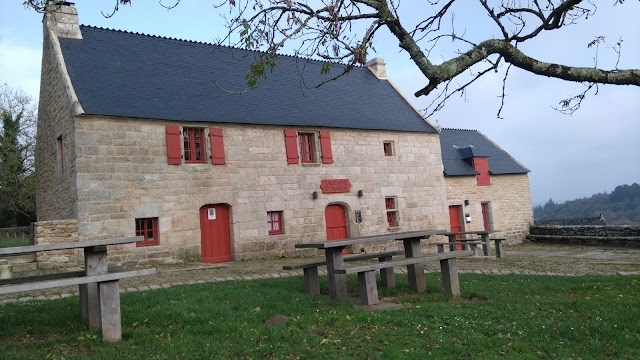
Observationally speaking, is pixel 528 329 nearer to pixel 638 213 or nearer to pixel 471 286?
pixel 471 286

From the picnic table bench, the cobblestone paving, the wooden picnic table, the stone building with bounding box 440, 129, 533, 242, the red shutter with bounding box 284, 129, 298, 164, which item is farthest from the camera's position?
the stone building with bounding box 440, 129, 533, 242

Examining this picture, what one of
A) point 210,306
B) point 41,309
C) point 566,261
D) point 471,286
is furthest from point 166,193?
point 566,261

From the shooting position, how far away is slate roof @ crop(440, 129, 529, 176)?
20.6 m

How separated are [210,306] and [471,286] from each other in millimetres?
4181

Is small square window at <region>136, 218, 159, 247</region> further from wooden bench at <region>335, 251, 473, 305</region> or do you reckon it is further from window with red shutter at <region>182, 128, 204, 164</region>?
wooden bench at <region>335, 251, 473, 305</region>

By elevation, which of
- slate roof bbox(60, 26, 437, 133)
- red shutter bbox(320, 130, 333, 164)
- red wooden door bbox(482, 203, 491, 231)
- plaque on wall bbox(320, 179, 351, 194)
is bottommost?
red wooden door bbox(482, 203, 491, 231)

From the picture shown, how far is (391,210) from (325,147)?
11.4ft

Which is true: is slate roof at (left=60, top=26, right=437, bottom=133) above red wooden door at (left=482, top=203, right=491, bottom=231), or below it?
above

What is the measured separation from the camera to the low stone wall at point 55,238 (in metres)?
10.8

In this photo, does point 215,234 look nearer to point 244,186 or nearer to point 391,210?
point 244,186

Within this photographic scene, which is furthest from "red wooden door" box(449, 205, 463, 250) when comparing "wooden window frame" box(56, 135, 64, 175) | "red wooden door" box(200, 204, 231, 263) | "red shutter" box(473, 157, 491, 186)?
"wooden window frame" box(56, 135, 64, 175)

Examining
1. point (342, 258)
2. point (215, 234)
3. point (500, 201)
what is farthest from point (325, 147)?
point (500, 201)

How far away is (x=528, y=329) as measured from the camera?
490 centimetres

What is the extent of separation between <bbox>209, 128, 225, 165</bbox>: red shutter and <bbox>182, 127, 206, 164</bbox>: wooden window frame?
0.88 feet
